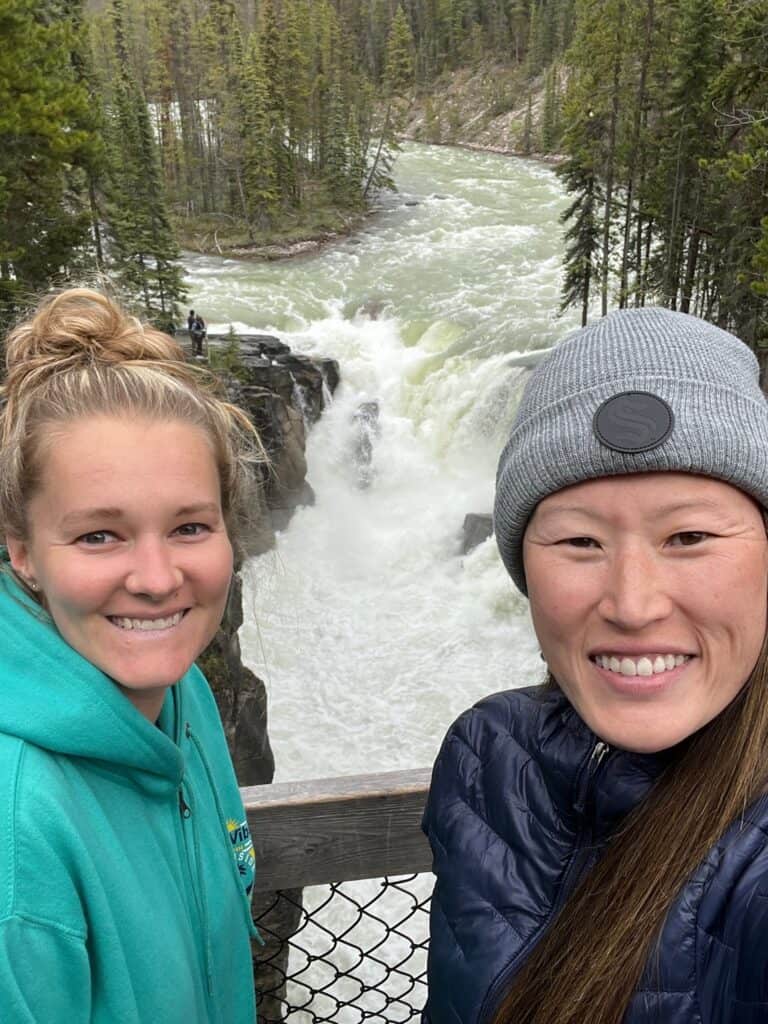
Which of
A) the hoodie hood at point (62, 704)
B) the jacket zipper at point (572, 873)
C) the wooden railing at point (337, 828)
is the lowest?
the wooden railing at point (337, 828)

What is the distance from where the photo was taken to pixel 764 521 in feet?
4.06

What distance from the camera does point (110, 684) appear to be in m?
1.39

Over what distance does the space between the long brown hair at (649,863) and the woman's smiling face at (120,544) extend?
0.81 metres

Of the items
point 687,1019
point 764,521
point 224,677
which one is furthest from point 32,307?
point 224,677

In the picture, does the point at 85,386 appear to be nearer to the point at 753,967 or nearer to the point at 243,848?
the point at 243,848

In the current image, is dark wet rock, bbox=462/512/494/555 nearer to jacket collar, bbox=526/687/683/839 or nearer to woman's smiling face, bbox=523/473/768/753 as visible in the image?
jacket collar, bbox=526/687/683/839

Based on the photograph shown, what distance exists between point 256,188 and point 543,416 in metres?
42.7

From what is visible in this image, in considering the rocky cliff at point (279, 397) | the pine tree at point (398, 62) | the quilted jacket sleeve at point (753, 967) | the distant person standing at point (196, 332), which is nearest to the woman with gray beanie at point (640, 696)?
the quilted jacket sleeve at point (753, 967)

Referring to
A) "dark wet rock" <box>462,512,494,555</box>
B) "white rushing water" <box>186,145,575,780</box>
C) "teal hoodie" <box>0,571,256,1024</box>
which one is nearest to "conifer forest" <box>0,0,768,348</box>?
"teal hoodie" <box>0,571,256,1024</box>

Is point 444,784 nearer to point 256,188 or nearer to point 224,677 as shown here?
point 224,677

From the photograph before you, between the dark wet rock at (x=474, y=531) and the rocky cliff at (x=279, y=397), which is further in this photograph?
the rocky cliff at (x=279, y=397)

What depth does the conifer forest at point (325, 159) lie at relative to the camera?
47.1 feet

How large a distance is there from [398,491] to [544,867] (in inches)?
760

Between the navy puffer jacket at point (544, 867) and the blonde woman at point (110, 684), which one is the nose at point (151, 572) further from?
the navy puffer jacket at point (544, 867)
